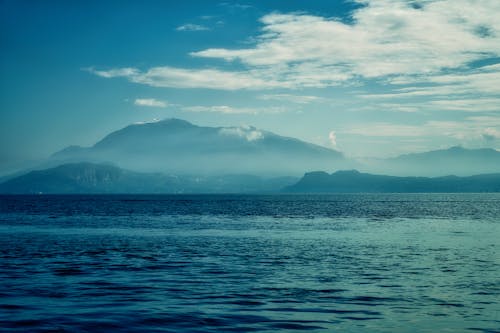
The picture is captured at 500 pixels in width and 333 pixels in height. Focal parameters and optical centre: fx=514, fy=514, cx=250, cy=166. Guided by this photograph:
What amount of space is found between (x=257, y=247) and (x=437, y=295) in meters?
26.0

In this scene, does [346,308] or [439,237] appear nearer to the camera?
[346,308]

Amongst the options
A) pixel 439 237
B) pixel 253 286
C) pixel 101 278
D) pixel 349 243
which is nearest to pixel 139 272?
pixel 101 278

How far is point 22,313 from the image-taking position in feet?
74.3

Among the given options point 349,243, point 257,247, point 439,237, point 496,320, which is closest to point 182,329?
point 496,320

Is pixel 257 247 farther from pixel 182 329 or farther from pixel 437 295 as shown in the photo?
pixel 182 329

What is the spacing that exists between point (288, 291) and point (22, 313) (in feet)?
42.8

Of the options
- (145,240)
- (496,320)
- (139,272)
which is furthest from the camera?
(145,240)

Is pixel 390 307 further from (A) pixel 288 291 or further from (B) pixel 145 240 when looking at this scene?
(B) pixel 145 240

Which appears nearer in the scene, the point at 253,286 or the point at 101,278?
the point at 253,286

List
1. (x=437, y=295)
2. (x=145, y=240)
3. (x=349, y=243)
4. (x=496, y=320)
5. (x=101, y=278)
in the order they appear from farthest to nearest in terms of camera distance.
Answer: (x=145, y=240)
(x=349, y=243)
(x=101, y=278)
(x=437, y=295)
(x=496, y=320)

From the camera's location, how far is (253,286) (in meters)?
29.1

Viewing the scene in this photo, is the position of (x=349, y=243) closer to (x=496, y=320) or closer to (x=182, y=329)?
(x=496, y=320)

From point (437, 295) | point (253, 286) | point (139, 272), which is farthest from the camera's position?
point (139, 272)

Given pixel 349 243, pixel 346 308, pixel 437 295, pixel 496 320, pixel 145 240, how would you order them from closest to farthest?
1. pixel 496 320
2. pixel 346 308
3. pixel 437 295
4. pixel 349 243
5. pixel 145 240
